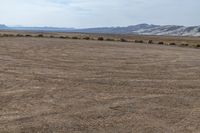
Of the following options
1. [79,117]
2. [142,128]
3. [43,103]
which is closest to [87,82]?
[43,103]

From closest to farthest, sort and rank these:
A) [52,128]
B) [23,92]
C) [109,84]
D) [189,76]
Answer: [52,128] → [23,92] → [109,84] → [189,76]

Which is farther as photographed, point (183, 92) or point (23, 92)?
point (183, 92)

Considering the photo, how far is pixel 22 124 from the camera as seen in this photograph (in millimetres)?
9516

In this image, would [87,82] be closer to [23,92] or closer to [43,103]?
[23,92]

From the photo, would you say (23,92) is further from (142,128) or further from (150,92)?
(142,128)

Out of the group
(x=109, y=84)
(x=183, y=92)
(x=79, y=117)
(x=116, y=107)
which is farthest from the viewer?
(x=109, y=84)

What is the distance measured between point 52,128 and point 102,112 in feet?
6.80

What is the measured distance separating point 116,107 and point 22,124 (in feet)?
10.3

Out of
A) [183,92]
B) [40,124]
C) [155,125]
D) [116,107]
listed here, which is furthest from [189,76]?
[40,124]

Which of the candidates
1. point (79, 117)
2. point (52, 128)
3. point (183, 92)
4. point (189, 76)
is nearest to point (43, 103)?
point (79, 117)

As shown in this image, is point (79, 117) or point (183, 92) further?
point (183, 92)

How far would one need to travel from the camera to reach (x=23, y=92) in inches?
544

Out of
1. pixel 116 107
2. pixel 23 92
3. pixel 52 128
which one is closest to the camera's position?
pixel 52 128

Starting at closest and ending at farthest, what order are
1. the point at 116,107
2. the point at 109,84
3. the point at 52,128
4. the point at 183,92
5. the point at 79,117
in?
1. the point at 52,128
2. the point at 79,117
3. the point at 116,107
4. the point at 183,92
5. the point at 109,84
